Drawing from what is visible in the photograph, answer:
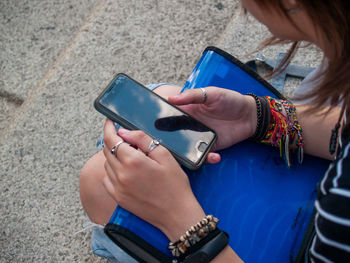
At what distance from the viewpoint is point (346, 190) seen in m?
0.64

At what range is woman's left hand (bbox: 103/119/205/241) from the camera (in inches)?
32.5

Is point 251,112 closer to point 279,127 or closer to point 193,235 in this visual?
point 279,127

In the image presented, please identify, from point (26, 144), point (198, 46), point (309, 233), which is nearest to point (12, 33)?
point (26, 144)

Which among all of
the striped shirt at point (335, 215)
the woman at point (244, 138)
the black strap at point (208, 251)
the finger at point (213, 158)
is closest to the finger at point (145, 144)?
the woman at point (244, 138)

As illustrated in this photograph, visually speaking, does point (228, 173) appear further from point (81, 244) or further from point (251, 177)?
point (81, 244)

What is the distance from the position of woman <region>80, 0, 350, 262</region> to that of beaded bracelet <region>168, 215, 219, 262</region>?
2cm

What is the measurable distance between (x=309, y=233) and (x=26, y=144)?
1.29 m

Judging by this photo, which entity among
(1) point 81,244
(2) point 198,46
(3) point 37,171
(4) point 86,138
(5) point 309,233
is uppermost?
(2) point 198,46

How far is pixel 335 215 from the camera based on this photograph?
2.13ft

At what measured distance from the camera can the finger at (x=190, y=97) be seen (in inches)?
37.6

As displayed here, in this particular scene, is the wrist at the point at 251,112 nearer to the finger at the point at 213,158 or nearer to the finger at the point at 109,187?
the finger at the point at 213,158

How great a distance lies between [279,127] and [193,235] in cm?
43

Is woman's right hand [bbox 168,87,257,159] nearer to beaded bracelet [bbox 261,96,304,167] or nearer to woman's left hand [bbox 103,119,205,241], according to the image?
beaded bracelet [bbox 261,96,304,167]

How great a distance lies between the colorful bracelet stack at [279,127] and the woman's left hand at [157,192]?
30 cm
